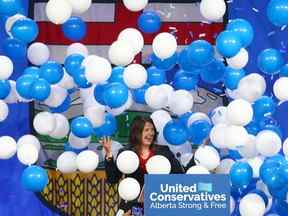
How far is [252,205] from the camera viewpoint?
3539 millimetres

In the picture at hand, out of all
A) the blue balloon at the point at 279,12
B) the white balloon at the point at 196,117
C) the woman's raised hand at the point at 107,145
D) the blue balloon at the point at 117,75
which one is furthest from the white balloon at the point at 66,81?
the blue balloon at the point at 279,12

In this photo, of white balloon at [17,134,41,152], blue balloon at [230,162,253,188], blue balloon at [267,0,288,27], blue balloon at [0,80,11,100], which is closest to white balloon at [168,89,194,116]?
blue balloon at [230,162,253,188]

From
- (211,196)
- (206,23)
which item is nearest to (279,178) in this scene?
(211,196)

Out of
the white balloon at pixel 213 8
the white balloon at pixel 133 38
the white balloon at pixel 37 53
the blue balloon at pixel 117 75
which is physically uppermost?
the white balloon at pixel 213 8

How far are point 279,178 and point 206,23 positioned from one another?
1.11 meters

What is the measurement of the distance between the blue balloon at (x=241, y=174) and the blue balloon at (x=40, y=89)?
1027 mm

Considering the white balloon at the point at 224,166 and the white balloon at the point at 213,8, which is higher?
the white balloon at the point at 213,8

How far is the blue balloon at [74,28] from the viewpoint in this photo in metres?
3.72

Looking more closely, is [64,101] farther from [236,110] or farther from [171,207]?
[171,207]

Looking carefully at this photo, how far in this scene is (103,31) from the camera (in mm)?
4105

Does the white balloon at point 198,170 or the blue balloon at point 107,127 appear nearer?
the white balloon at point 198,170

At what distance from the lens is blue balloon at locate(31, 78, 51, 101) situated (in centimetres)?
352

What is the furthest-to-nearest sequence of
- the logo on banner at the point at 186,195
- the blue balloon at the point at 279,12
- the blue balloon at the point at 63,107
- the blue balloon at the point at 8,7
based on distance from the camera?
the blue balloon at the point at 63,107, the blue balloon at the point at 8,7, the blue balloon at the point at 279,12, the logo on banner at the point at 186,195

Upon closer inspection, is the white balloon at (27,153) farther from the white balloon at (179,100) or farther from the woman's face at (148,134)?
the white balloon at (179,100)
